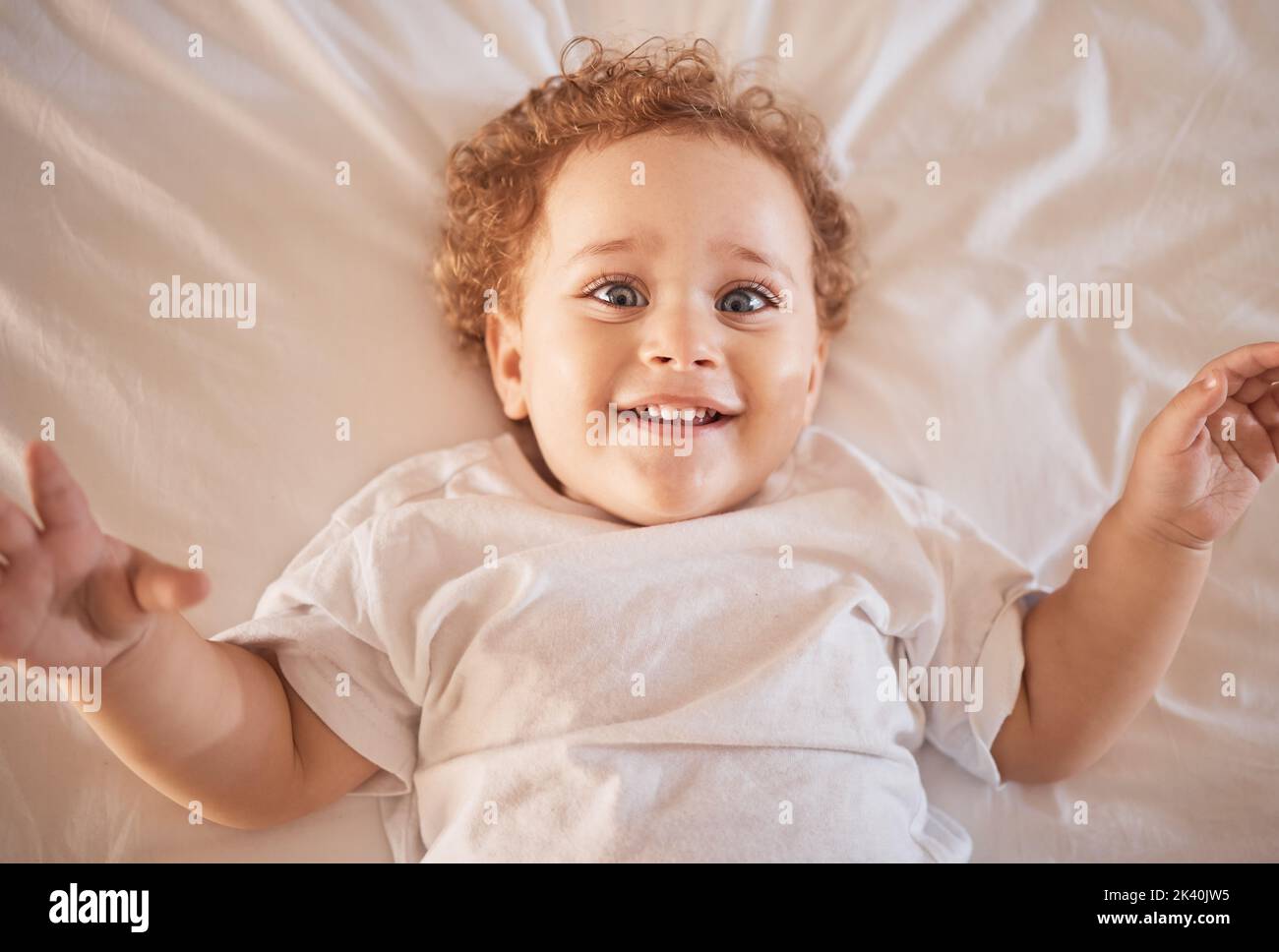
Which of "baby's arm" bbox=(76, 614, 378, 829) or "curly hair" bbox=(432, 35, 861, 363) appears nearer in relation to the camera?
"baby's arm" bbox=(76, 614, 378, 829)

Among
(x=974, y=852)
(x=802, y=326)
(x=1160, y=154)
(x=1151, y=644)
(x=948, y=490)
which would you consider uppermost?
(x=1160, y=154)

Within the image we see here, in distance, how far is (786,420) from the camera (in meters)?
1.24

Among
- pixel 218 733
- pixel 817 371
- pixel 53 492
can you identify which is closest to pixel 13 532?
pixel 53 492

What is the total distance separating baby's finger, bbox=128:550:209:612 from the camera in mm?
889

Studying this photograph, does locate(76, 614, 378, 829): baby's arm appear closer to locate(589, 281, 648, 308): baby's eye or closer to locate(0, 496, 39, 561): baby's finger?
locate(0, 496, 39, 561): baby's finger

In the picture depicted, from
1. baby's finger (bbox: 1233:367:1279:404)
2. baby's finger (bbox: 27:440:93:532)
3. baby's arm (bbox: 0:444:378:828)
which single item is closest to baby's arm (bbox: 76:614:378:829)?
baby's arm (bbox: 0:444:378:828)

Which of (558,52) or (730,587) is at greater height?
(558,52)

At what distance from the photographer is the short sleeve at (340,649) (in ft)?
3.86

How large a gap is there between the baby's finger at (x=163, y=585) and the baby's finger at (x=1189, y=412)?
922 millimetres

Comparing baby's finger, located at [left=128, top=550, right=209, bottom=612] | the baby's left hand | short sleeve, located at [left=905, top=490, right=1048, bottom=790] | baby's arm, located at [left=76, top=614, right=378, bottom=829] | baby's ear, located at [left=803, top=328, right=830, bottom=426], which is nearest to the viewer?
baby's finger, located at [left=128, top=550, right=209, bottom=612]

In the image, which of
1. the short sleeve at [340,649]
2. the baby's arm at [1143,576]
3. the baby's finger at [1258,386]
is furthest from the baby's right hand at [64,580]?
the baby's finger at [1258,386]

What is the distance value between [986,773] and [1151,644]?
9.1 inches
